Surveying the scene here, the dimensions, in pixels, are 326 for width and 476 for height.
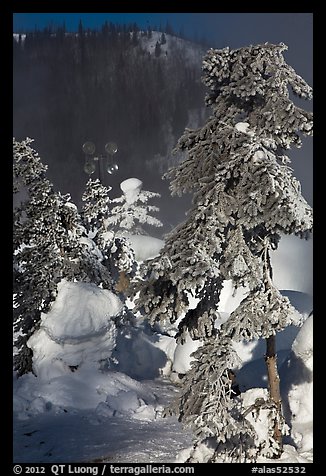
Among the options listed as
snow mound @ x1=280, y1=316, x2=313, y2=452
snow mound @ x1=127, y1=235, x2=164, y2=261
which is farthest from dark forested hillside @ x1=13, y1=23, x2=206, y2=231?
snow mound @ x1=280, y1=316, x2=313, y2=452

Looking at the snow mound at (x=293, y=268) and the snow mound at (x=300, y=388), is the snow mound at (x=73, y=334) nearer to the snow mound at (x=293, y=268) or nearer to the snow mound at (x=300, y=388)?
the snow mound at (x=300, y=388)

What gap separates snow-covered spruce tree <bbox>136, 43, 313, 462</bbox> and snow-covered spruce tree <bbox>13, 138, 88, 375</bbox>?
6.65 metres

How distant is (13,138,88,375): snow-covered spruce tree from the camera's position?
1520cm

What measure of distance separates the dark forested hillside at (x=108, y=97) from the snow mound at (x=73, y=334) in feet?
63.7

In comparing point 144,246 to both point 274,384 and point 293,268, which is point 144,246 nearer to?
point 293,268

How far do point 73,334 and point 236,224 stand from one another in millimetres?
7145

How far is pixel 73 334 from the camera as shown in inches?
560

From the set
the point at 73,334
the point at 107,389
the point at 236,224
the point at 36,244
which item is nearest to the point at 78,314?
the point at 73,334

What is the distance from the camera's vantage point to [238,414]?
30.5 feet

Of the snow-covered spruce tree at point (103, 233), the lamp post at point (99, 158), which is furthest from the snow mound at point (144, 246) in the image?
the snow-covered spruce tree at point (103, 233)

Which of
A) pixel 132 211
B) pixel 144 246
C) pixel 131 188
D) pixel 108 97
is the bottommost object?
pixel 144 246

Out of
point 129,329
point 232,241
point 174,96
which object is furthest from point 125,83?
point 232,241

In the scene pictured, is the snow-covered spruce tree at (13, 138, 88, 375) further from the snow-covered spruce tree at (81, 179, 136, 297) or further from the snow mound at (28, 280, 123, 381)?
the snow-covered spruce tree at (81, 179, 136, 297)
